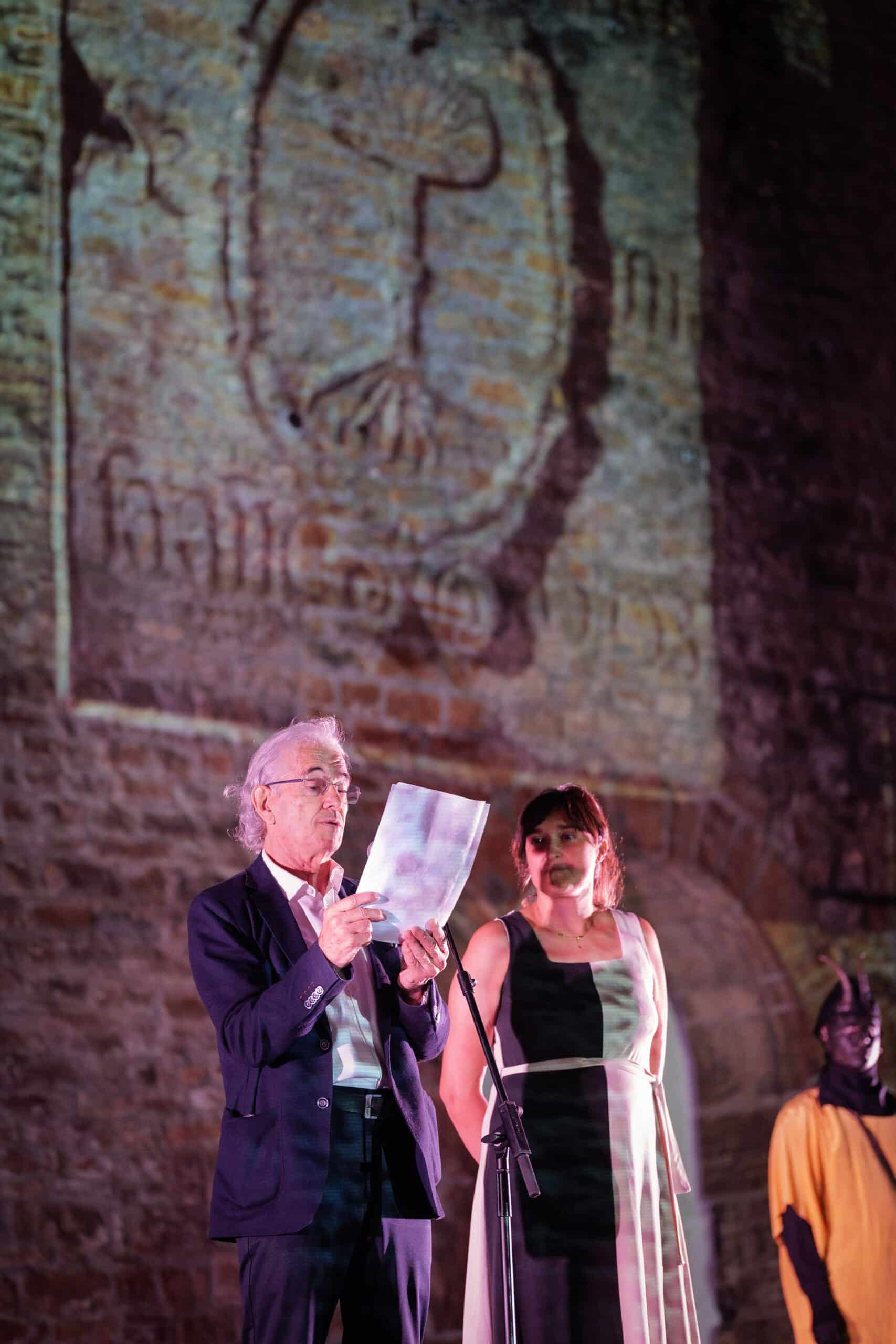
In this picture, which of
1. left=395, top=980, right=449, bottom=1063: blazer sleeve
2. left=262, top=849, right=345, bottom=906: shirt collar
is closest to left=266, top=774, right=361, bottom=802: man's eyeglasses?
left=262, top=849, right=345, bottom=906: shirt collar

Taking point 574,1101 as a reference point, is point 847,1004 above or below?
below

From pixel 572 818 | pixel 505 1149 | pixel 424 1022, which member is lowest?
pixel 505 1149

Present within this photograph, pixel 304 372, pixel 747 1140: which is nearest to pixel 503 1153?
pixel 304 372

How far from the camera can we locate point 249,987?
2664 mm

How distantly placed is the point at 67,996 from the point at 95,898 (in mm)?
313

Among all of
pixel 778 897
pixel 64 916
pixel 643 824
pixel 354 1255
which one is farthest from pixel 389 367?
pixel 354 1255

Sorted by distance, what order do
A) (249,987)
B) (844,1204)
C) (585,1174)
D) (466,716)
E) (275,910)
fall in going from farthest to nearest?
(466,716) → (844,1204) → (585,1174) → (275,910) → (249,987)

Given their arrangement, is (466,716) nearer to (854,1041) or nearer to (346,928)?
(854,1041)

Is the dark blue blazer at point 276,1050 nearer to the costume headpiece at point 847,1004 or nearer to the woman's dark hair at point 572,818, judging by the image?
the woman's dark hair at point 572,818

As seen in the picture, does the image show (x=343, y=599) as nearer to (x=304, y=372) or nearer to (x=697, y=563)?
(x=304, y=372)

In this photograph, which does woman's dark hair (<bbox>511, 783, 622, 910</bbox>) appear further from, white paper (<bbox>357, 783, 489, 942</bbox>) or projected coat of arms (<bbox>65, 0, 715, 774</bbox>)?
projected coat of arms (<bbox>65, 0, 715, 774</bbox>)

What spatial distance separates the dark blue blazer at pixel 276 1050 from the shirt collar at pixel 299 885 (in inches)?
0.6

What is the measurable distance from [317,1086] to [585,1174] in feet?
2.57

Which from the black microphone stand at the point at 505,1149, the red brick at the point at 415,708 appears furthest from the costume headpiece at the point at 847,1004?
the black microphone stand at the point at 505,1149
